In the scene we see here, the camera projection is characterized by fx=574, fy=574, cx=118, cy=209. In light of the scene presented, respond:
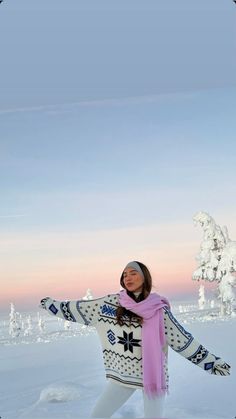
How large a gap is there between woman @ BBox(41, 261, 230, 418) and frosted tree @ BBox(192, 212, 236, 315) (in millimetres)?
6724

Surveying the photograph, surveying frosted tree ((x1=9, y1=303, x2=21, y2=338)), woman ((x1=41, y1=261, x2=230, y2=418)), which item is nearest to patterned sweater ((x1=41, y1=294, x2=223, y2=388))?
woman ((x1=41, y1=261, x2=230, y2=418))

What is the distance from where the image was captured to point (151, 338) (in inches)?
97.0

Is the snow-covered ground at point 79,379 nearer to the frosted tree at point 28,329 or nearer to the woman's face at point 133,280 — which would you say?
the frosted tree at point 28,329

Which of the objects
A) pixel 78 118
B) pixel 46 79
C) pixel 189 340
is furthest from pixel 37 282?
pixel 189 340

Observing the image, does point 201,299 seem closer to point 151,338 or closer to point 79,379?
point 79,379

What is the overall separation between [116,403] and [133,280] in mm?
549

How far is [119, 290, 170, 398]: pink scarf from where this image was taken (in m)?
2.46

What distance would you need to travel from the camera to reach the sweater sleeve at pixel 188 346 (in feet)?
8.20

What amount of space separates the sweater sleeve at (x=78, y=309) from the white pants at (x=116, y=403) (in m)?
0.31

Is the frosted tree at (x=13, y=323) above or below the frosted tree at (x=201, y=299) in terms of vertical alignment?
below

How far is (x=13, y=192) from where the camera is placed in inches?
348

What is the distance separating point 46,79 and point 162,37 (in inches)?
41.6

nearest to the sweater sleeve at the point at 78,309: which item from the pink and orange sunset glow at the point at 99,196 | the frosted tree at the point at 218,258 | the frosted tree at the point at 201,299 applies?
the pink and orange sunset glow at the point at 99,196

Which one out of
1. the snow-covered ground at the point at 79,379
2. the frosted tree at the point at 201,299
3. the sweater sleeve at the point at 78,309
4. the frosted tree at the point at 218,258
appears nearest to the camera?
the sweater sleeve at the point at 78,309
